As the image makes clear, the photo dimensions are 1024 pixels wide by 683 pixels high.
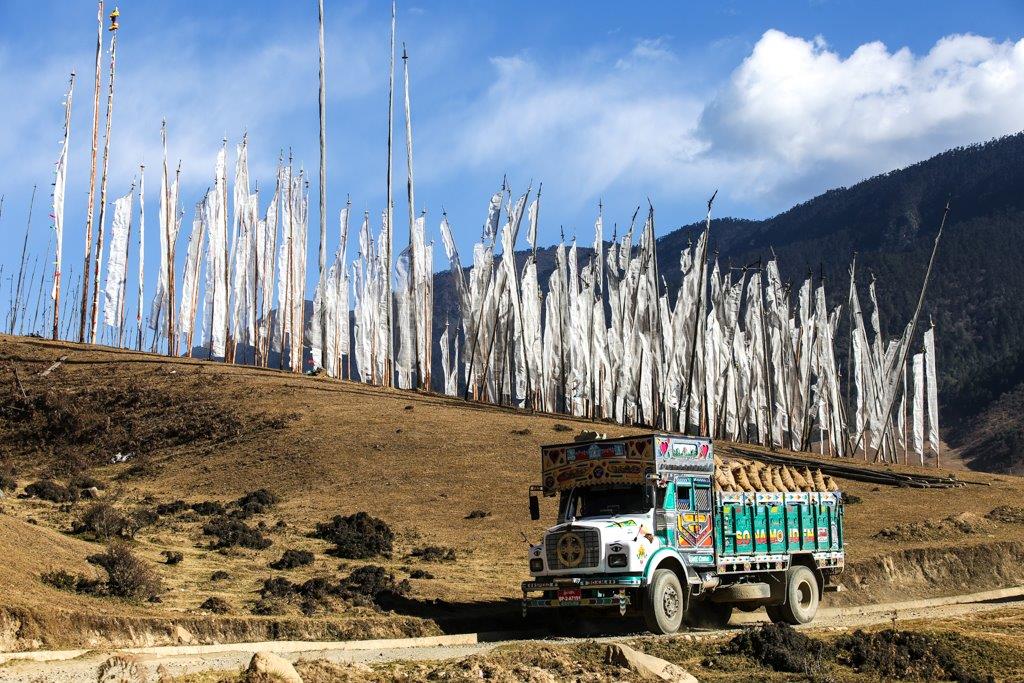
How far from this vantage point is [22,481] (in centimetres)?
3903

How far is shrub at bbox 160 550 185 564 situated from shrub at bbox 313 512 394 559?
13.3 ft

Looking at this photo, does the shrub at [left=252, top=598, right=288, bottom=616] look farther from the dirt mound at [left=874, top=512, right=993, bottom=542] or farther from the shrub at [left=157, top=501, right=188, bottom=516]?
the dirt mound at [left=874, top=512, right=993, bottom=542]

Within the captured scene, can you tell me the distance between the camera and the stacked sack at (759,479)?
2141 centimetres

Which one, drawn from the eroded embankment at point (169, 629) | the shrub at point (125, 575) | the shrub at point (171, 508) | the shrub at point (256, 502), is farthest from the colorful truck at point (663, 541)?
the shrub at point (171, 508)

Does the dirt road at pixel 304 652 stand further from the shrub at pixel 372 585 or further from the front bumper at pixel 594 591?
the shrub at pixel 372 585

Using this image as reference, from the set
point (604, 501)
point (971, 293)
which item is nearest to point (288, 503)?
point (604, 501)

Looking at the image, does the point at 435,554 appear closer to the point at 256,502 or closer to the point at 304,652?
the point at 256,502

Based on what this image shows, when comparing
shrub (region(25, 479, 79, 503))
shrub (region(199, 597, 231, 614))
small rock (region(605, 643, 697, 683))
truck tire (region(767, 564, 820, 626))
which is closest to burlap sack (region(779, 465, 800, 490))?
truck tire (region(767, 564, 820, 626))

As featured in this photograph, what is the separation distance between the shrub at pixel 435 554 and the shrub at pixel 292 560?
2884 mm

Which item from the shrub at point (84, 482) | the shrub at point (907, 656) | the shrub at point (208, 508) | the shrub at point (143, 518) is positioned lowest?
the shrub at point (907, 656)

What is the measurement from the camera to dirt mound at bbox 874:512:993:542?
105 feet

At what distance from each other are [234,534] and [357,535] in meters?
3.26

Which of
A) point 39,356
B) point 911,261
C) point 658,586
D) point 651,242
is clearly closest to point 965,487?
point 651,242

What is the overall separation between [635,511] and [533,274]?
43883mm
